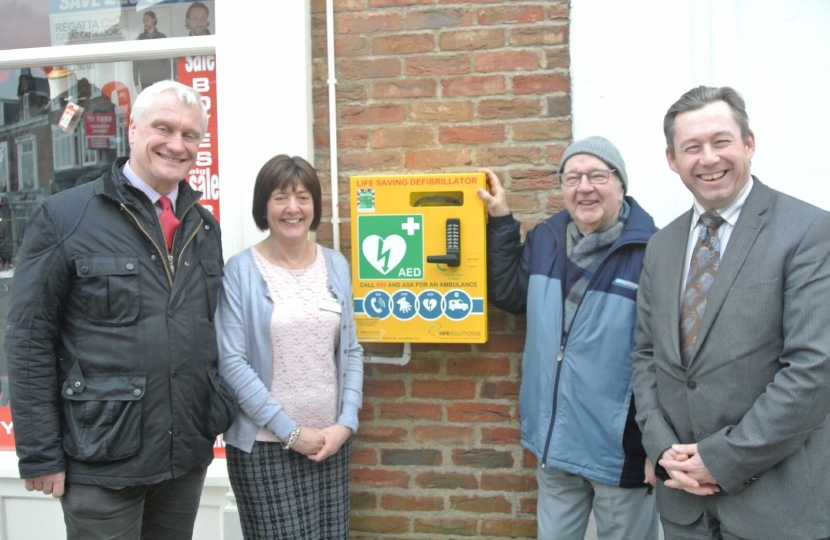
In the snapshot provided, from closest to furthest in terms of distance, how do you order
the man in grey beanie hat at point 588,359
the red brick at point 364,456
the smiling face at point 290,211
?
the man in grey beanie hat at point 588,359 < the smiling face at point 290,211 < the red brick at point 364,456

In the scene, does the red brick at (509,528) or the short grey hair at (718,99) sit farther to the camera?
the red brick at (509,528)

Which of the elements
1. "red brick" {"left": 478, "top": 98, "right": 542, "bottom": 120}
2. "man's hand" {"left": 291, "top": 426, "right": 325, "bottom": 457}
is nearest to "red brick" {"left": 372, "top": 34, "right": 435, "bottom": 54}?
"red brick" {"left": 478, "top": 98, "right": 542, "bottom": 120}

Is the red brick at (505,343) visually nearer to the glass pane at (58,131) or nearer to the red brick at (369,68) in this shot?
the red brick at (369,68)

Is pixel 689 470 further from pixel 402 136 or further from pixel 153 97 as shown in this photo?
pixel 153 97

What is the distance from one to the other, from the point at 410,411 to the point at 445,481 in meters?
0.33

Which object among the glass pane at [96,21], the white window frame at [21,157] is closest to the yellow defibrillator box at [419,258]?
the glass pane at [96,21]

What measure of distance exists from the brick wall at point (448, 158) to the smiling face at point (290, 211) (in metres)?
0.55

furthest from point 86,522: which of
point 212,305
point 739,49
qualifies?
point 739,49

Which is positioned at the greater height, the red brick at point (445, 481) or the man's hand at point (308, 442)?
the man's hand at point (308, 442)

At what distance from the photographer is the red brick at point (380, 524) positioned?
10.3ft

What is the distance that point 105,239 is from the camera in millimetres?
2127

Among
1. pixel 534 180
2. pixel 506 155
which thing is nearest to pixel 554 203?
pixel 534 180

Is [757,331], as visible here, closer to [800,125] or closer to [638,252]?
[638,252]

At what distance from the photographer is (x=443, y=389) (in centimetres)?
308
